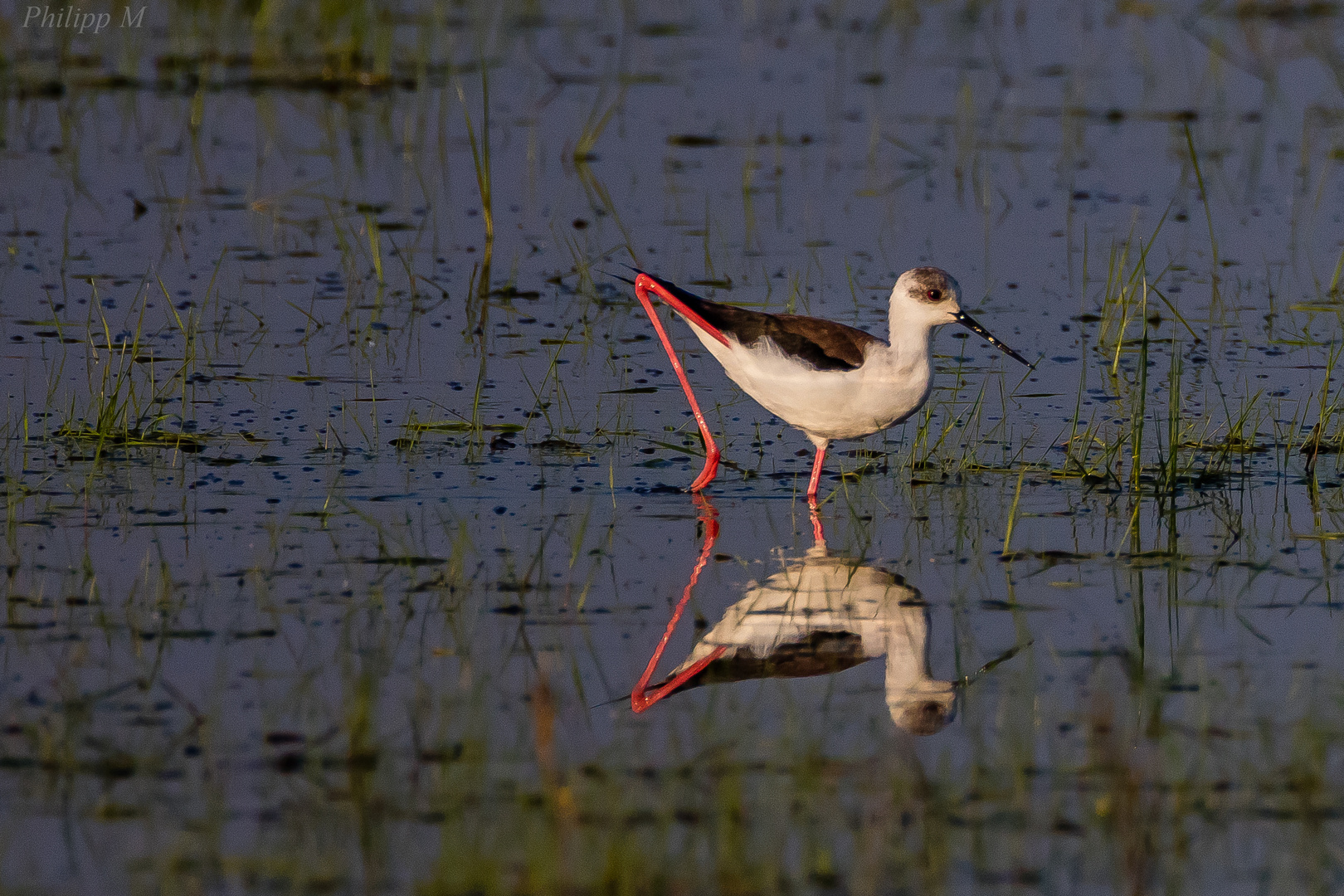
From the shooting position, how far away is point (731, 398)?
8.59 m

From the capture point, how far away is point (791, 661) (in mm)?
5422

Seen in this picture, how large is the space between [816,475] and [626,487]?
2.54ft

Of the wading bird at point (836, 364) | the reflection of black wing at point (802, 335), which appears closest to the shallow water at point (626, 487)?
the wading bird at point (836, 364)

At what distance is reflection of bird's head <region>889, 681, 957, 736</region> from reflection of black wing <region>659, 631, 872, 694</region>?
314mm

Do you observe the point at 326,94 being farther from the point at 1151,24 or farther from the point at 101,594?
the point at 101,594

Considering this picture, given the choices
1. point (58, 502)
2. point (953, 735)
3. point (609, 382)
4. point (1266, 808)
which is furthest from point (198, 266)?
point (1266, 808)

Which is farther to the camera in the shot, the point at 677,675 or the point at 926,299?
the point at 926,299

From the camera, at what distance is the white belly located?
7109 mm

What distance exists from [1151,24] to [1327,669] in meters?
13.1

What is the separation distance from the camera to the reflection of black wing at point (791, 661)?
5.32 m

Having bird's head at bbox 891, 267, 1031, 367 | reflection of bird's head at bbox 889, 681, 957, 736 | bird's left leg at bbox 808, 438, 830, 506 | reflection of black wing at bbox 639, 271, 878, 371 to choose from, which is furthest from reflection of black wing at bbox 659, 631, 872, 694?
bird's head at bbox 891, 267, 1031, 367

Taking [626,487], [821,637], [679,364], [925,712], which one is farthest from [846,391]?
[925,712]

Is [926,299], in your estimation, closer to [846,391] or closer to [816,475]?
[846,391]

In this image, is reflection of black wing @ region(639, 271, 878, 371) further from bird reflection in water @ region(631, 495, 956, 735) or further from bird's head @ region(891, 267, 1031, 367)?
bird reflection in water @ region(631, 495, 956, 735)
